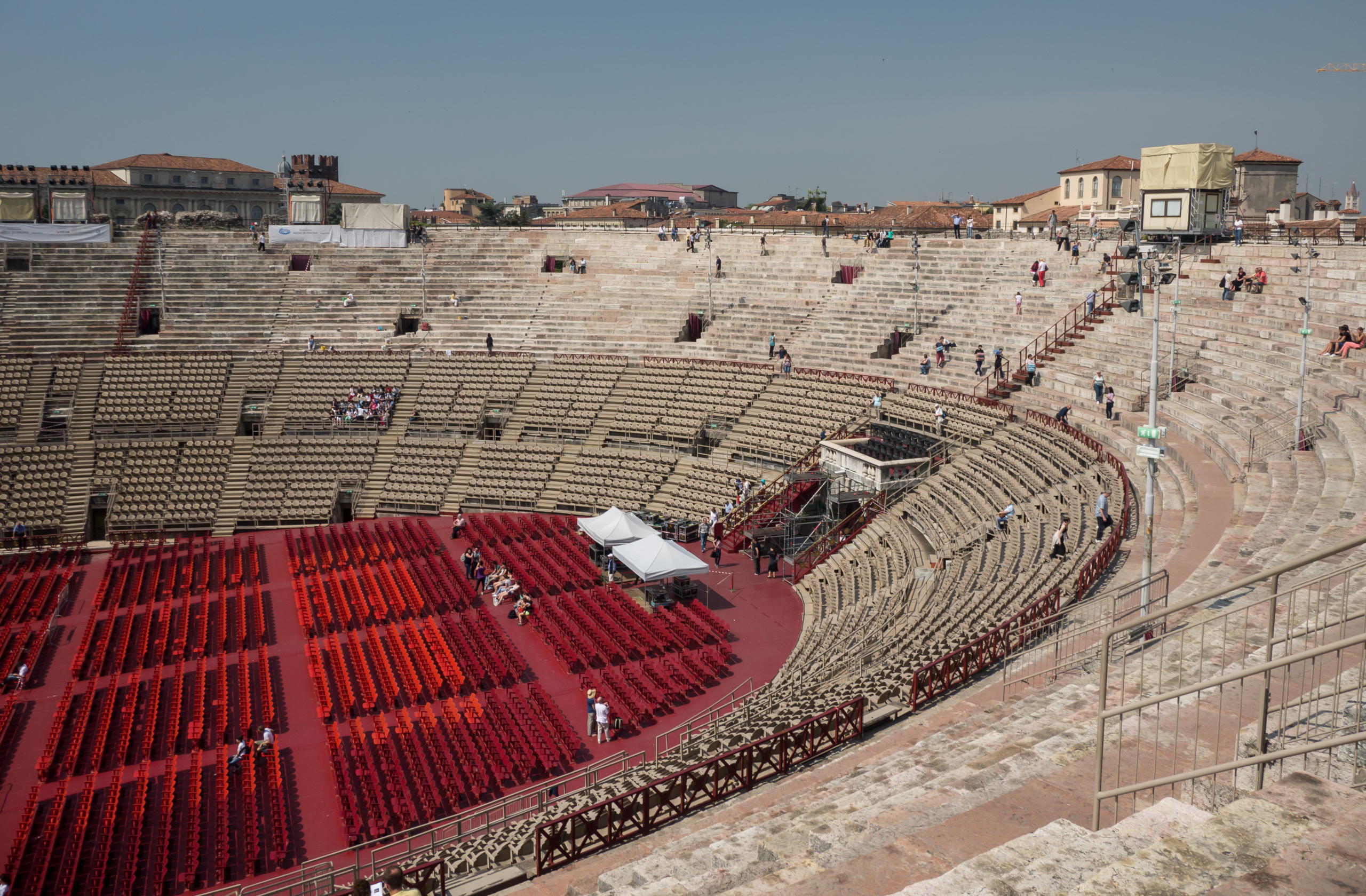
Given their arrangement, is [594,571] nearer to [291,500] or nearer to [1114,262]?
[291,500]

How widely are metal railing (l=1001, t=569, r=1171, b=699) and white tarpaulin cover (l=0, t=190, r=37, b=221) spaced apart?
2166 inches

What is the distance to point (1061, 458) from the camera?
26.4 m

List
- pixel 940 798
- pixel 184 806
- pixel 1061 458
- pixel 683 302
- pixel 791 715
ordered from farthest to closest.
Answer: pixel 683 302 → pixel 1061 458 → pixel 184 806 → pixel 791 715 → pixel 940 798

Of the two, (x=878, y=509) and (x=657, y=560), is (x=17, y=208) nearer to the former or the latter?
(x=657, y=560)

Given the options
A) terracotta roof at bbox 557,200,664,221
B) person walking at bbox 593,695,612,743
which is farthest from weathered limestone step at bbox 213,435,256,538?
terracotta roof at bbox 557,200,664,221

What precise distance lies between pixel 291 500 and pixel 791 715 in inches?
1100

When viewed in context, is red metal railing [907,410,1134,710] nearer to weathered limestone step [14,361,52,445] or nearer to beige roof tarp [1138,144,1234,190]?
beige roof tarp [1138,144,1234,190]

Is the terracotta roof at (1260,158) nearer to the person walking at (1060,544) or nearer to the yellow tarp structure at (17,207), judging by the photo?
the person walking at (1060,544)

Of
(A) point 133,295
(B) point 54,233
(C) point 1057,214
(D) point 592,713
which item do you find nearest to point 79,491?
(A) point 133,295

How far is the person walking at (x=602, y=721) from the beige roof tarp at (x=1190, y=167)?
94.7ft

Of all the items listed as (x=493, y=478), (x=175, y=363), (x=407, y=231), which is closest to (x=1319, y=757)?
(x=493, y=478)

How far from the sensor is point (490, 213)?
11256 centimetres

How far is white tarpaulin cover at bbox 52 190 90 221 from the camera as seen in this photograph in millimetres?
52344

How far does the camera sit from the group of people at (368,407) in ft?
138
